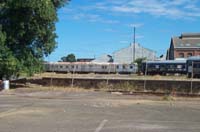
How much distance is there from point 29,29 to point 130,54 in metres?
123

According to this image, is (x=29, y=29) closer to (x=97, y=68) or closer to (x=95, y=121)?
(x=95, y=121)

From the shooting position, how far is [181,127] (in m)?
17.2

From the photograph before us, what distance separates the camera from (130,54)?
164500 millimetres

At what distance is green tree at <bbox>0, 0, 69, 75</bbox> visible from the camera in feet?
134

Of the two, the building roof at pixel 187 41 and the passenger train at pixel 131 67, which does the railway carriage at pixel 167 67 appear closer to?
the passenger train at pixel 131 67

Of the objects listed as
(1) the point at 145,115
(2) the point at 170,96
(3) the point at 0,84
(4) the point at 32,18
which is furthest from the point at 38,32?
(1) the point at 145,115

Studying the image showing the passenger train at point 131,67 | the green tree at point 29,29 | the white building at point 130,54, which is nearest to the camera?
the green tree at point 29,29

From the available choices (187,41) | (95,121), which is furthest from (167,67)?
(95,121)

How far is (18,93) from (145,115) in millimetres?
18462

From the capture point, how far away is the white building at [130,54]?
537 ft

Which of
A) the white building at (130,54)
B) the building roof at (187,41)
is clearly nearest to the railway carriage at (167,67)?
the building roof at (187,41)

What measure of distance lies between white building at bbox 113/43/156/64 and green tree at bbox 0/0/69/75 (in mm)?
118971

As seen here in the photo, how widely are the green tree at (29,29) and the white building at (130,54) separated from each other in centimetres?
11897

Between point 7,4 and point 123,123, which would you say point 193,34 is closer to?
point 7,4
